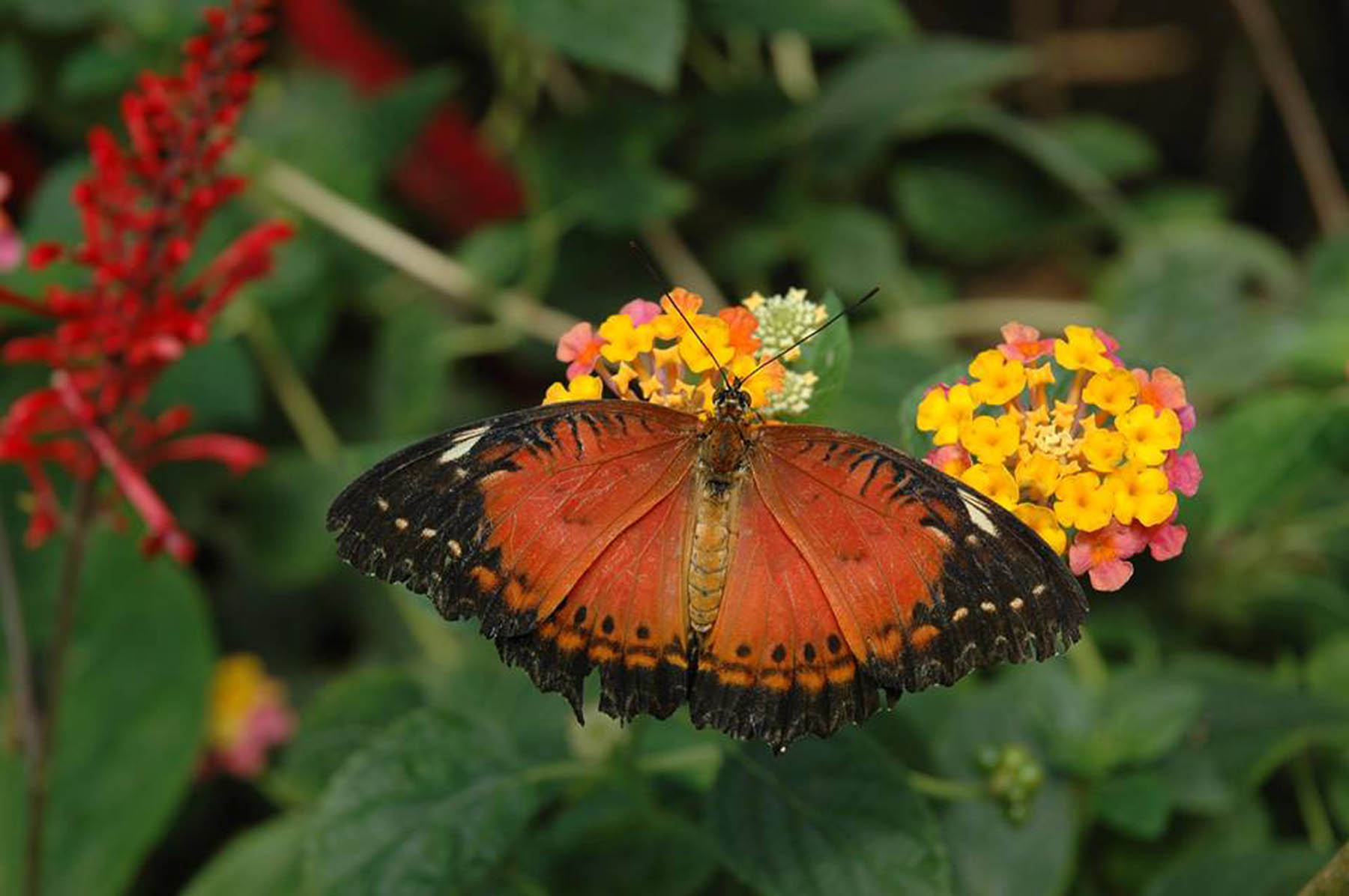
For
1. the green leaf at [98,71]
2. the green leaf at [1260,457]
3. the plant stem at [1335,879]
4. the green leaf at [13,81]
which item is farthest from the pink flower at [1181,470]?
the green leaf at [13,81]

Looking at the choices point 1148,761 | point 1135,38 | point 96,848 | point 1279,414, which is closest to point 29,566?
point 96,848

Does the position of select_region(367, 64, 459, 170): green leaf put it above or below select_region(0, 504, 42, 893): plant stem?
above

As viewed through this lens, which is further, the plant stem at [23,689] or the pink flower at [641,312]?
the plant stem at [23,689]

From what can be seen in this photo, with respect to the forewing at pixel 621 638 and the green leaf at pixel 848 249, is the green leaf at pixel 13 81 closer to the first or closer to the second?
the green leaf at pixel 848 249

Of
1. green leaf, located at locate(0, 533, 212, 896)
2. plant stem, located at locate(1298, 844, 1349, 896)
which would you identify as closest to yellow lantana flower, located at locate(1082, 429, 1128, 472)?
plant stem, located at locate(1298, 844, 1349, 896)

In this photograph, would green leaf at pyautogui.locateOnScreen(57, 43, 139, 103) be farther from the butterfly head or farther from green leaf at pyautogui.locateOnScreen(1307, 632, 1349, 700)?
green leaf at pyautogui.locateOnScreen(1307, 632, 1349, 700)

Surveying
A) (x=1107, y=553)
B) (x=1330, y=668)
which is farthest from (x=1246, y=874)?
(x=1107, y=553)
